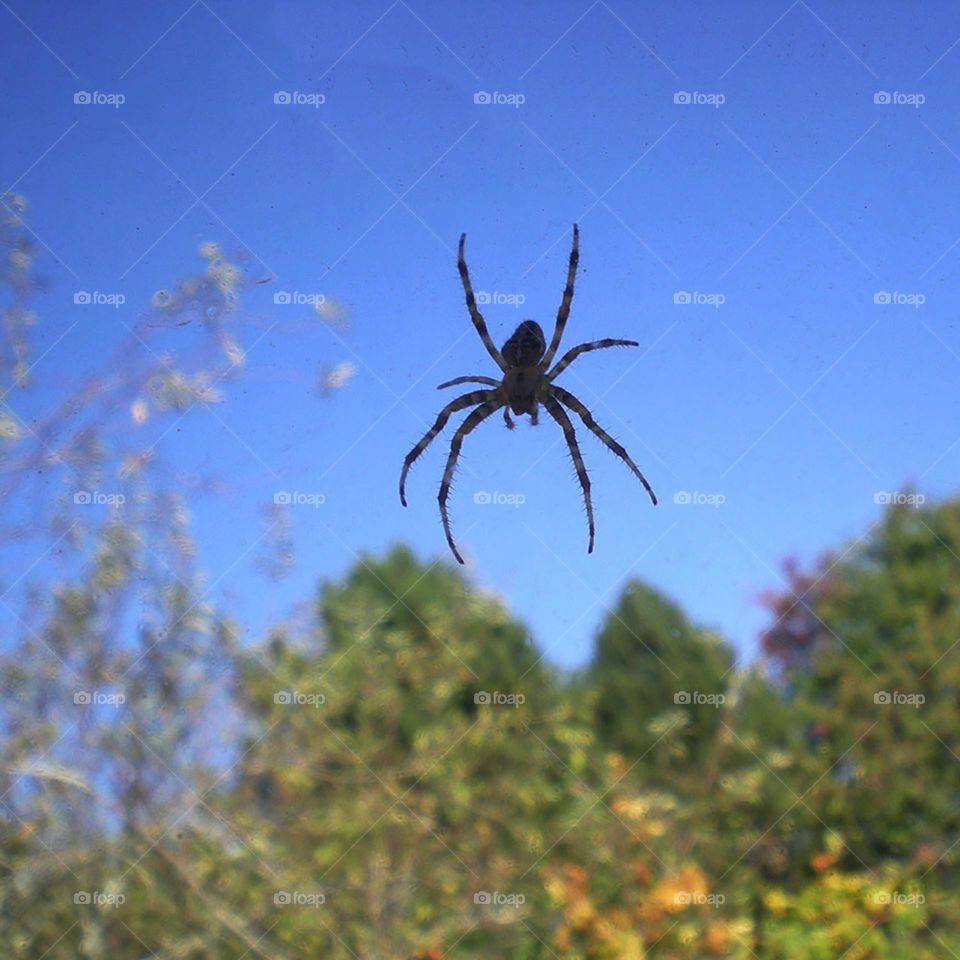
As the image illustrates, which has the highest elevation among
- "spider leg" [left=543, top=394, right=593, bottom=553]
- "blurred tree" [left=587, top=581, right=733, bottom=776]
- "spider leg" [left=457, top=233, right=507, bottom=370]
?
"spider leg" [left=457, top=233, right=507, bottom=370]

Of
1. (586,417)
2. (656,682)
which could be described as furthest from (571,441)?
(656,682)

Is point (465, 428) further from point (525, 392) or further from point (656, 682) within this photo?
point (656, 682)

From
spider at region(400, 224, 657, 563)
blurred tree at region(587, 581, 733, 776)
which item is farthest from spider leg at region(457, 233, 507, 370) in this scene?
blurred tree at region(587, 581, 733, 776)

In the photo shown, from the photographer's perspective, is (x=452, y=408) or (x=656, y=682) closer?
(x=452, y=408)

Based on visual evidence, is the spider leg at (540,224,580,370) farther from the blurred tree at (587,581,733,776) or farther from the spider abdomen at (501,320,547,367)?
the blurred tree at (587,581,733,776)

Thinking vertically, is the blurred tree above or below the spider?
below

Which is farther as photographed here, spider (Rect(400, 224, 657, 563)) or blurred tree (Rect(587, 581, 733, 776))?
blurred tree (Rect(587, 581, 733, 776))

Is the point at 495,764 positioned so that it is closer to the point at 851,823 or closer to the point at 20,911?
the point at 851,823

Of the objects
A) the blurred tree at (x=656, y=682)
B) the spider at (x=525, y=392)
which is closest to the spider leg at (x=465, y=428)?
the spider at (x=525, y=392)
